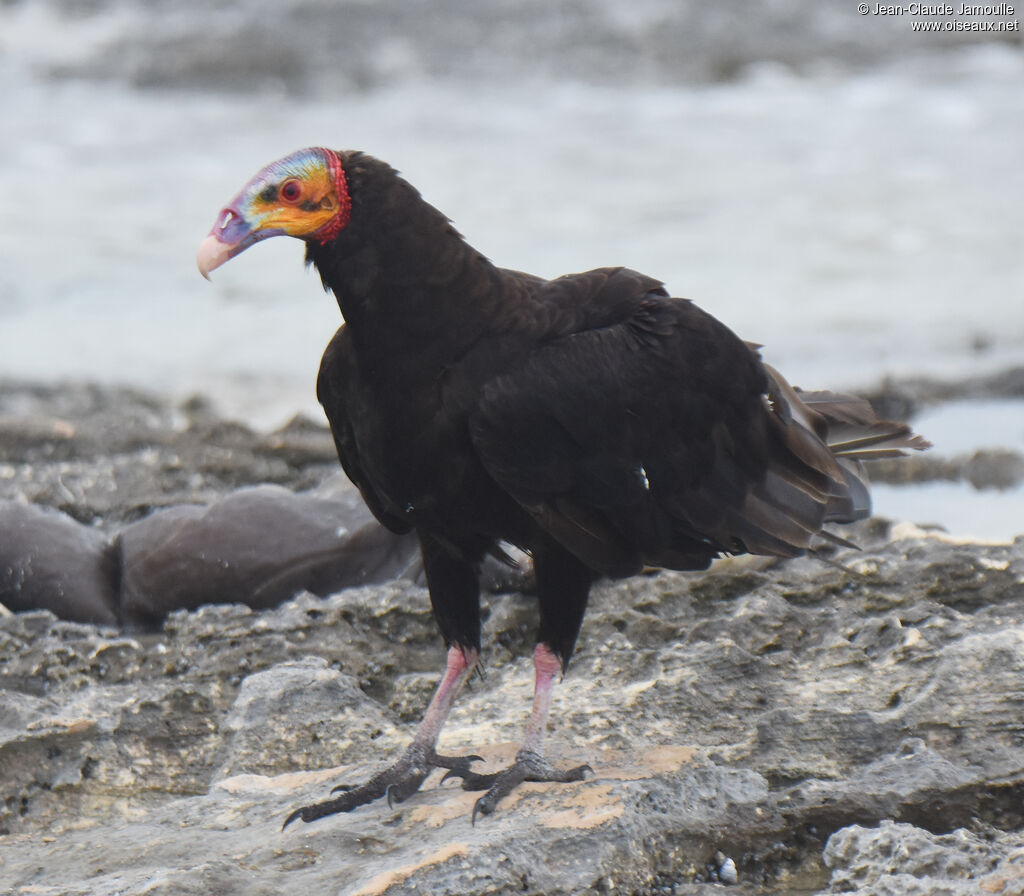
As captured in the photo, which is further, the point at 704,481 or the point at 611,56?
the point at 611,56

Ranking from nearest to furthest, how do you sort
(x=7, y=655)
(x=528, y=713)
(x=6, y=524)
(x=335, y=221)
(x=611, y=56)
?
(x=335, y=221) < (x=528, y=713) < (x=7, y=655) < (x=6, y=524) < (x=611, y=56)

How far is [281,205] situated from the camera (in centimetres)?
286

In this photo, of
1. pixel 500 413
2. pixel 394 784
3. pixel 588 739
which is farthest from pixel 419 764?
pixel 500 413

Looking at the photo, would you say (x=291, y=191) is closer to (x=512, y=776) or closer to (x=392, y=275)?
(x=392, y=275)

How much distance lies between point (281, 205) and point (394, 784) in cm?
119

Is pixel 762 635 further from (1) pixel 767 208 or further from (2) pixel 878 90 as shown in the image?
(2) pixel 878 90

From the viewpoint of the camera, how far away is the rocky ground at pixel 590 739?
2521 mm

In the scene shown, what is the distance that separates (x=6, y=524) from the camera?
14.1 feet

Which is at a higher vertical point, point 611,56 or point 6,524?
point 611,56

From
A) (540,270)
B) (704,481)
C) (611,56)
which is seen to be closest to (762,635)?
(704,481)

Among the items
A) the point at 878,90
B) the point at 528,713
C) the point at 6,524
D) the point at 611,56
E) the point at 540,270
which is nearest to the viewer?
the point at 528,713

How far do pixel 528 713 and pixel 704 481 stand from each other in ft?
2.31
